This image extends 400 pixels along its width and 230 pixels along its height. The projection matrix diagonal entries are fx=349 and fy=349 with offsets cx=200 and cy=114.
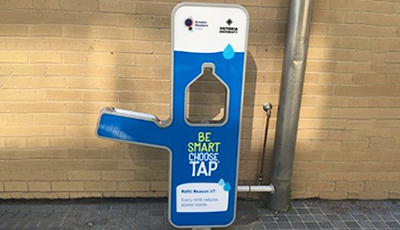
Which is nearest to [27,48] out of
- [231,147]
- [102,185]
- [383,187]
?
[102,185]

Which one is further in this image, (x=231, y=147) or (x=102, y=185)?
(x=102, y=185)

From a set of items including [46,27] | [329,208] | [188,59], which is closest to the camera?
[188,59]

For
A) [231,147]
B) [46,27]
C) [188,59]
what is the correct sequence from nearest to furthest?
[188,59] → [231,147] → [46,27]

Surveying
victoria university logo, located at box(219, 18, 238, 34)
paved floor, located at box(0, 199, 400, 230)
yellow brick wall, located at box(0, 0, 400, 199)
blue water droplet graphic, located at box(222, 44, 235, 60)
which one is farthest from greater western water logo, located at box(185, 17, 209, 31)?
paved floor, located at box(0, 199, 400, 230)

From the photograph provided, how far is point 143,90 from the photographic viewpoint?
3.21 m

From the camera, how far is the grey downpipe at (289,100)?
3.02m

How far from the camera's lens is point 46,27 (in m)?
3.03

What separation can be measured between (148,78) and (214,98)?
63cm

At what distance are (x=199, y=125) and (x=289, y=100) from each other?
1.02 metres

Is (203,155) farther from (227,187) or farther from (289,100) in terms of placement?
(289,100)

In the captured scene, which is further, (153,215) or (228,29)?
(153,215)

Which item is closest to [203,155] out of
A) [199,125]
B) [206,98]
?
[199,125]

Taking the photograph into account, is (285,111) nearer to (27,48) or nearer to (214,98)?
Answer: (214,98)

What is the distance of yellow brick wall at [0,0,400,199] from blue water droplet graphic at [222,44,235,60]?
2.48 ft
